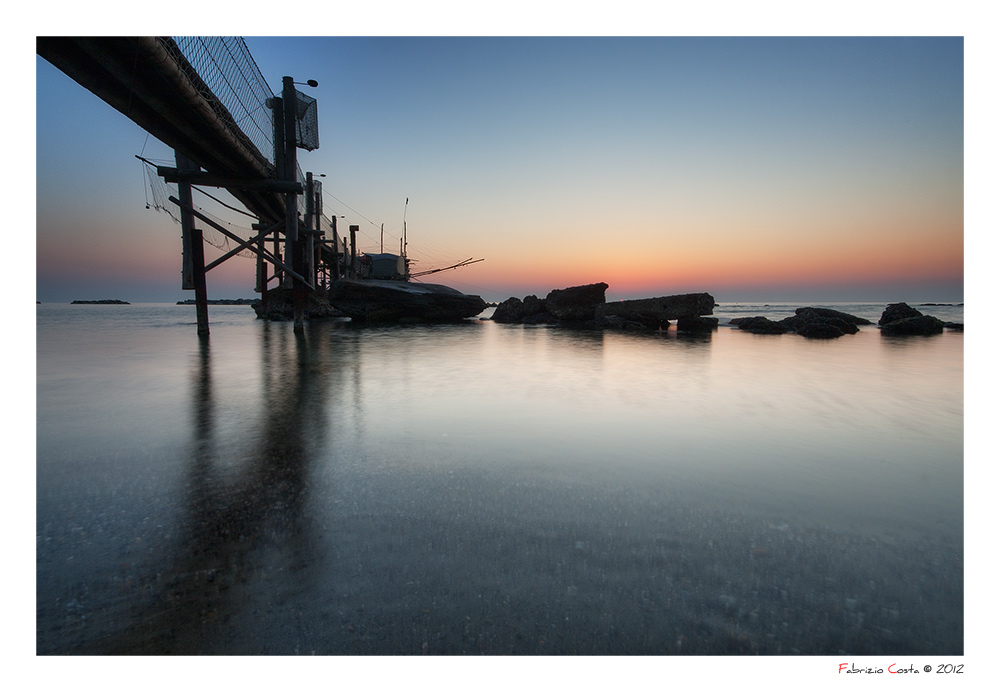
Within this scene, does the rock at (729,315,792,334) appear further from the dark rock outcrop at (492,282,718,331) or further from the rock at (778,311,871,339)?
the dark rock outcrop at (492,282,718,331)

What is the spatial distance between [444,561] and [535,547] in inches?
14.6

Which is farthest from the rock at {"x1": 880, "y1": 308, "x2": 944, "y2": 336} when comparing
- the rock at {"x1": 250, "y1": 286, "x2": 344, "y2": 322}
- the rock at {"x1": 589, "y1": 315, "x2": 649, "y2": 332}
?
the rock at {"x1": 250, "y1": 286, "x2": 344, "y2": 322}

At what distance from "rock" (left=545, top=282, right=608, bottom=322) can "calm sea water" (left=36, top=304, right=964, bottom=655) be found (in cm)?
1894

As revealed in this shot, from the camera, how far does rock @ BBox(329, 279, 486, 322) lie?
67.5 feet

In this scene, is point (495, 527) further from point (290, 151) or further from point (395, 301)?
point (395, 301)

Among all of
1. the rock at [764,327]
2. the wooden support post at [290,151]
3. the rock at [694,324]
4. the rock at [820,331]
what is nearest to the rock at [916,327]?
the rock at [820,331]

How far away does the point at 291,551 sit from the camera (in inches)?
67.5

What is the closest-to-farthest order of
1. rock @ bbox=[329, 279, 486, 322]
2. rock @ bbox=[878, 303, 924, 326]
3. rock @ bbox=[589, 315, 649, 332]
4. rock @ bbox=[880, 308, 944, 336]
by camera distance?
rock @ bbox=[880, 308, 944, 336]
rock @ bbox=[878, 303, 924, 326]
rock @ bbox=[589, 315, 649, 332]
rock @ bbox=[329, 279, 486, 322]

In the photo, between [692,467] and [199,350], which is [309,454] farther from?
[199,350]

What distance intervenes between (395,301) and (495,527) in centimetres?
2017

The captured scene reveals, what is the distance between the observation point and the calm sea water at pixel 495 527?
52.8 inches

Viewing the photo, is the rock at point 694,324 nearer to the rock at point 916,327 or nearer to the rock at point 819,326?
the rock at point 819,326

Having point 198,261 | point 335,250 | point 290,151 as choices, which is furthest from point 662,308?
point 335,250

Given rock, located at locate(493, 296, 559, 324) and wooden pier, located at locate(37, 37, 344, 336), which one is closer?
wooden pier, located at locate(37, 37, 344, 336)
